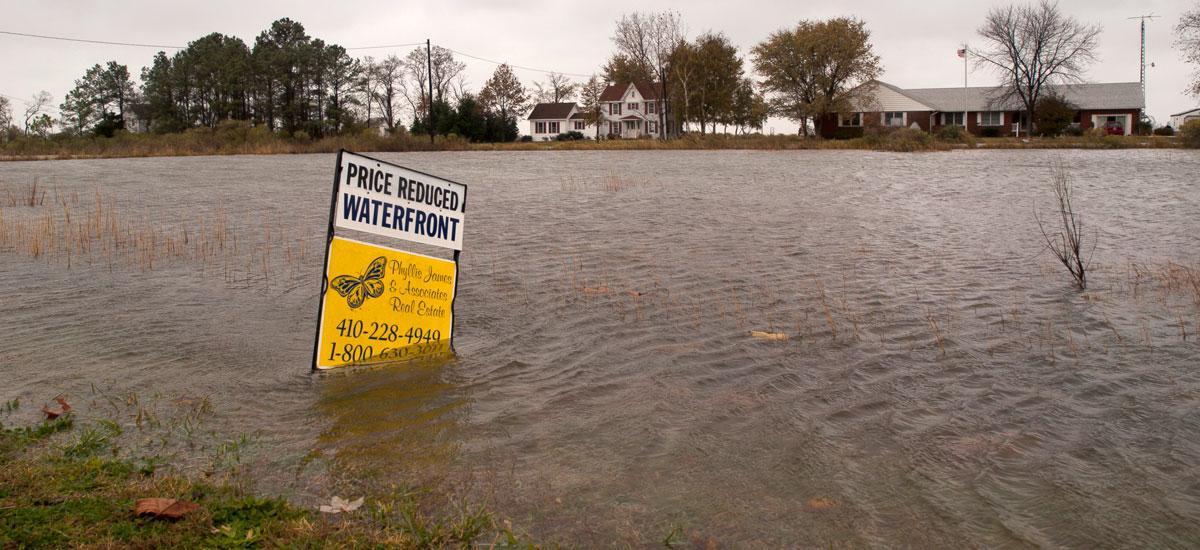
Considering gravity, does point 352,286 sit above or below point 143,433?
above

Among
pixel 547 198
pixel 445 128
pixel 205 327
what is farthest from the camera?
pixel 445 128

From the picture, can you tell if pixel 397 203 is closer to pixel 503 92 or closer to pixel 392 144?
pixel 392 144

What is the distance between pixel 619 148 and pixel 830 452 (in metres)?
63.2

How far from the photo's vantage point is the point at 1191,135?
2116 inches

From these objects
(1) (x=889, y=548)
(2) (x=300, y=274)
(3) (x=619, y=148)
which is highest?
(3) (x=619, y=148)

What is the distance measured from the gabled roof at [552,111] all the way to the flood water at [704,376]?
113m

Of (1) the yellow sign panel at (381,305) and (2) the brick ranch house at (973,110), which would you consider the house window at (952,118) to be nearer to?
(2) the brick ranch house at (973,110)

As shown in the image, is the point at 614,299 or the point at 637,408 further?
the point at 614,299

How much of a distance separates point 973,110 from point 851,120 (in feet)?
43.2

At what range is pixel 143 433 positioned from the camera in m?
5.64

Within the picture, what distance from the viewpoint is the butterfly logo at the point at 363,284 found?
7.07 metres

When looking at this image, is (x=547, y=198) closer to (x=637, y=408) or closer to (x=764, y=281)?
(x=764, y=281)

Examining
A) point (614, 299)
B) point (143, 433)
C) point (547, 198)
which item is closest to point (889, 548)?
point (143, 433)

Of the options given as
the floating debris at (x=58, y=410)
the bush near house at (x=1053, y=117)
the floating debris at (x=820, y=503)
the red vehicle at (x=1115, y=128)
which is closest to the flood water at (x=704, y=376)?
the floating debris at (x=820, y=503)
